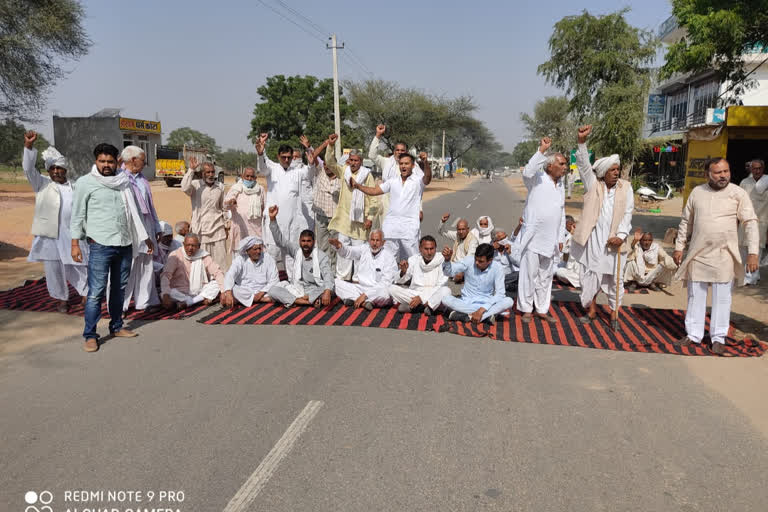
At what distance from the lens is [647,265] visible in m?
8.79

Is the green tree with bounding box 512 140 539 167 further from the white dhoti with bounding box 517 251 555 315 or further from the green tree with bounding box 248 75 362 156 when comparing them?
the white dhoti with bounding box 517 251 555 315

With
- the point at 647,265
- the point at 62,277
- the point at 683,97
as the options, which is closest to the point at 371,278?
the point at 62,277

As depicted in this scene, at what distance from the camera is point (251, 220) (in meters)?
8.82

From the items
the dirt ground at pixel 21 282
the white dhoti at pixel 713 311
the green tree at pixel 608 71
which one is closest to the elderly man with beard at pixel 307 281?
the dirt ground at pixel 21 282

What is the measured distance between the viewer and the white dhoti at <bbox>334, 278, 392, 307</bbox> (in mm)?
7281

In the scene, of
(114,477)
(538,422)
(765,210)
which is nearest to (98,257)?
(114,477)

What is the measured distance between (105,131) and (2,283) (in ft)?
102

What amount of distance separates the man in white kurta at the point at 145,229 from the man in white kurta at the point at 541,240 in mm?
3968

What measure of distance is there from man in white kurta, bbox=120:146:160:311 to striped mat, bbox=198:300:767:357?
0.76m

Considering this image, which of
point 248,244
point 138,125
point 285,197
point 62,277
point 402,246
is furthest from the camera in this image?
point 138,125

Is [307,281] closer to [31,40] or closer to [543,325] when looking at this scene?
[543,325]

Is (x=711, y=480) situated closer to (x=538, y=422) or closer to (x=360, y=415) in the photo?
(x=538, y=422)

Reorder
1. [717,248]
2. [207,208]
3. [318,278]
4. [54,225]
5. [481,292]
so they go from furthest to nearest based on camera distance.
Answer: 1. [207,208]
2. [318,278]
3. [54,225]
4. [481,292]
5. [717,248]

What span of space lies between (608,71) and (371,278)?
1835cm
